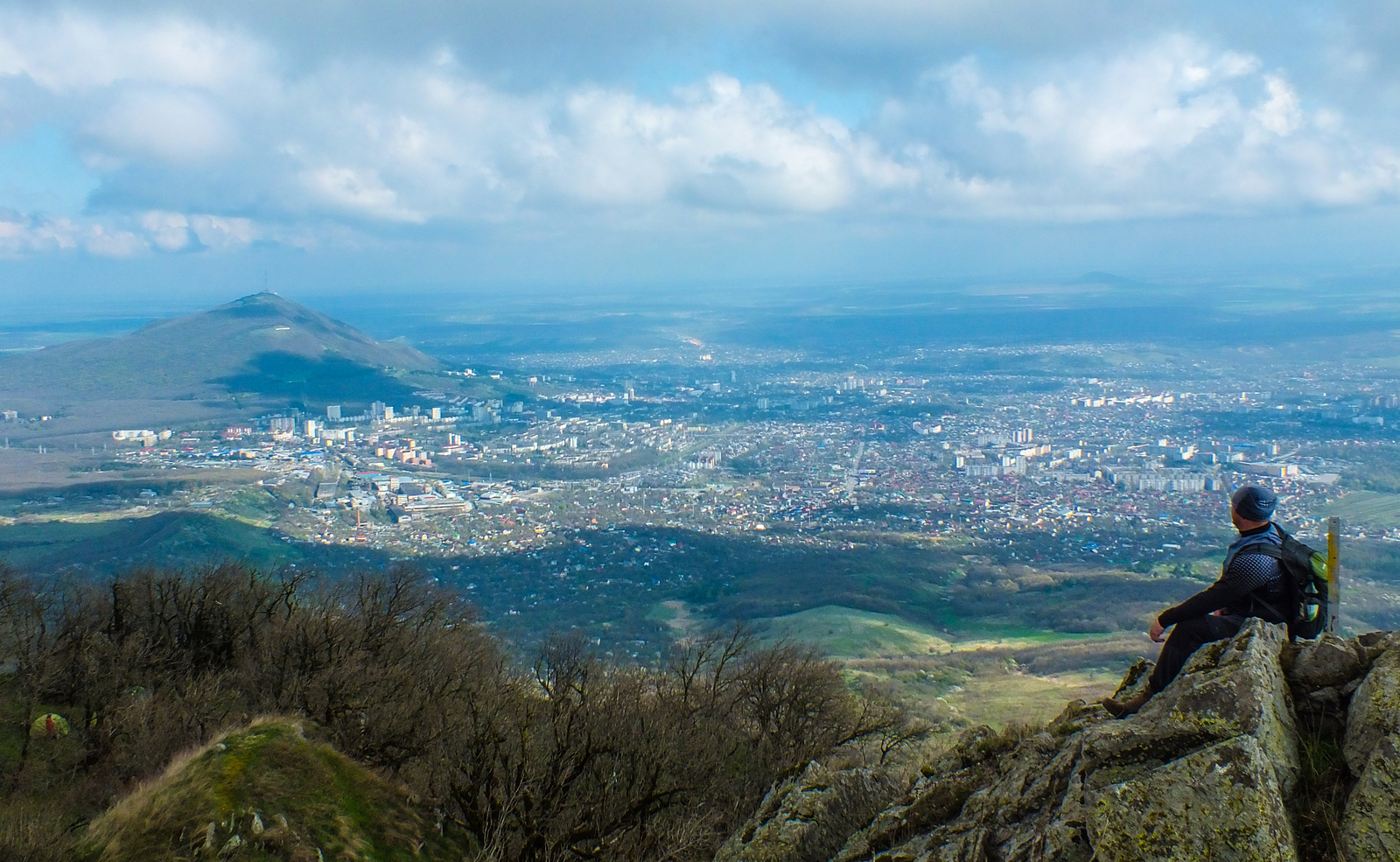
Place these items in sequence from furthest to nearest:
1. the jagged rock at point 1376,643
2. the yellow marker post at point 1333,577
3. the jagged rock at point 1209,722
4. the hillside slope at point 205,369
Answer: the hillside slope at point 205,369
the yellow marker post at point 1333,577
the jagged rock at point 1376,643
the jagged rock at point 1209,722

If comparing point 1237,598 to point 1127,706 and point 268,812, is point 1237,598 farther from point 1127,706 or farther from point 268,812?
point 268,812

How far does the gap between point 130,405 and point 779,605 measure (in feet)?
381

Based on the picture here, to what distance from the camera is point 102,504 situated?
66.6m

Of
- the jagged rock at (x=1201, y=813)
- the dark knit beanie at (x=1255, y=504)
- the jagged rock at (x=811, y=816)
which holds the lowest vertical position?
the jagged rock at (x=811, y=816)

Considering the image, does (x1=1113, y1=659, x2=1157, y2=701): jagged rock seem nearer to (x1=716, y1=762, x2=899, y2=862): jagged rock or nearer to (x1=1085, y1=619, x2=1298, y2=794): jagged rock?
(x1=1085, y1=619, x2=1298, y2=794): jagged rock

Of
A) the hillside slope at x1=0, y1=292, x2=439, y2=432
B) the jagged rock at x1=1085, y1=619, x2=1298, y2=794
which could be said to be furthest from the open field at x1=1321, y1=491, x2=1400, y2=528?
the hillside slope at x1=0, y1=292, x2=439, y2=432

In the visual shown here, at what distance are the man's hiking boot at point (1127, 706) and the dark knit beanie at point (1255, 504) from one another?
1698 mm

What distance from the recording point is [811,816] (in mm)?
9867

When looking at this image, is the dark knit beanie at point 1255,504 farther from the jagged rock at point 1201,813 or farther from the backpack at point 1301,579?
the jagged rock at point 1201,813

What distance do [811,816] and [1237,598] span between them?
19.1 feet

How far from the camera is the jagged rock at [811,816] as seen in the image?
9.35 m

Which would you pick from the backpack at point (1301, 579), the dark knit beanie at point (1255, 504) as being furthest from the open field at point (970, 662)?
the dark knit beanie at point (1255, 504)

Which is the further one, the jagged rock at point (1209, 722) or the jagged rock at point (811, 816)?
the jagged rock at point (811, 816)

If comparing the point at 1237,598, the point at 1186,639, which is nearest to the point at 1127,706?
the point at 1186,639
